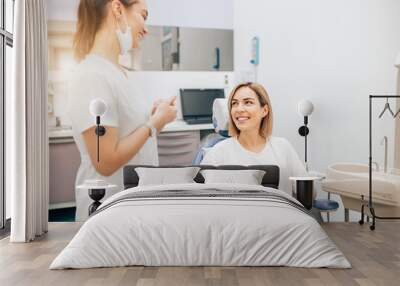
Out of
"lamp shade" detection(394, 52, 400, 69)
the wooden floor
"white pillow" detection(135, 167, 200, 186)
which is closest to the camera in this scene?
the wooden floor

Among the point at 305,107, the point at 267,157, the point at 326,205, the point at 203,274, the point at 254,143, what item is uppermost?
the point at 305,107

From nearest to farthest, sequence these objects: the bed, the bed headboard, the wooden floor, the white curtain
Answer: the wooden floor
the bed
the white curtain
the bed headboard

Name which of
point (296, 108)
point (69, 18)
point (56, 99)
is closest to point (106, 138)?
point (56, 99)

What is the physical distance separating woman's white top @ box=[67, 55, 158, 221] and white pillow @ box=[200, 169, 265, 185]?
800 millimetres

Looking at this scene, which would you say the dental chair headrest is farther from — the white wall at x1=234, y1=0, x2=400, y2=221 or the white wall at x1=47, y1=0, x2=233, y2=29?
the white wall at x1=47, y1=0, x2=233, y2=29

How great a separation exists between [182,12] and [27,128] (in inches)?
90.1

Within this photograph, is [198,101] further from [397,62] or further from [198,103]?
[397,62]

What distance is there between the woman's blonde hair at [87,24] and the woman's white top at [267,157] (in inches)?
71.3

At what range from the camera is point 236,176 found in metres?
6.14

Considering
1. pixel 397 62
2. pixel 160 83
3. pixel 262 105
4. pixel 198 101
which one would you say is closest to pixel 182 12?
pixel 160 83

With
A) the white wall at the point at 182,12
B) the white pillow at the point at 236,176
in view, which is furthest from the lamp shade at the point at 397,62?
the white wall at the point at 182,12

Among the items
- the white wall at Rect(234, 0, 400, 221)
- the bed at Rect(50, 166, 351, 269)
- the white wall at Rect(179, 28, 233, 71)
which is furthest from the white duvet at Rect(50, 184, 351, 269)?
the white wall at Rect(179, 28, 233, 71)

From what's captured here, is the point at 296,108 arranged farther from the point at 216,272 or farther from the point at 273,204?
the point at 216,272

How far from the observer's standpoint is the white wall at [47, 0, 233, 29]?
21.9 feet
